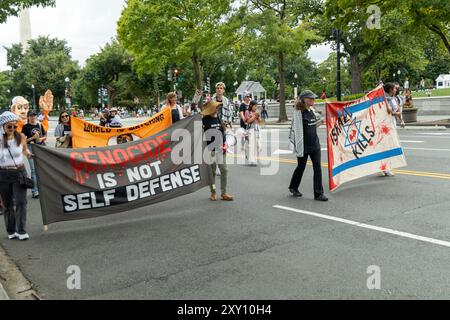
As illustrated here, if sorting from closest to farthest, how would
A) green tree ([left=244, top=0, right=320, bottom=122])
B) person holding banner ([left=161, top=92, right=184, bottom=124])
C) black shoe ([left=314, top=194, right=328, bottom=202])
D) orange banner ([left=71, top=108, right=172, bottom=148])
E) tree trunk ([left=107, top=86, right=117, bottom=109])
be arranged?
1. black shoe ([left=314, top=194, right=328, bottom=202])
2. orange banner ([left=71, top=108, right=172, bottom=148])
3. person holding banner ([left=161, top=92, right=184, bottom=124])
4. green tree ([left=244, top=0, right=320, bottom=122])
5. tree trunk ([left=107, top=86, right=117, bottom=109])

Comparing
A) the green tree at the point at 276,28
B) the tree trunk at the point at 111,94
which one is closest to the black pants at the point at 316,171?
the green tree at the point at 276,28

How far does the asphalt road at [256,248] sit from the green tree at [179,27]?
79.6 feet

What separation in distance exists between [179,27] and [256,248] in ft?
94.6

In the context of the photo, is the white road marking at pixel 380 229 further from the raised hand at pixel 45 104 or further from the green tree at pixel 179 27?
the green tree at pixel 179 27

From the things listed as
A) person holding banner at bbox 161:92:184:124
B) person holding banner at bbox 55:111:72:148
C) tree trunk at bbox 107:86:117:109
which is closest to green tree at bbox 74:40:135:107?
tree trunk at bbox 107:86:117:109

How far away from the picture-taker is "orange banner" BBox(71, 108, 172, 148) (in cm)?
808

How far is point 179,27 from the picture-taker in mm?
31797

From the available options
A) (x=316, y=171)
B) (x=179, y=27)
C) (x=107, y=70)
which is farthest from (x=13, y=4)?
(x=107, y=70)

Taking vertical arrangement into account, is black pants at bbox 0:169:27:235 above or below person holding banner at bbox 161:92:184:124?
below

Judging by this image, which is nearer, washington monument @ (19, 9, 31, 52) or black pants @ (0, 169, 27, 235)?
black pants @ (0, 169, 27, 235)

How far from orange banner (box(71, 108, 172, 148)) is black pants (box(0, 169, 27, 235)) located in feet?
6.91

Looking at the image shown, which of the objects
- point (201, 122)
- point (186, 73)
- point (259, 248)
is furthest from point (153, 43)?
point (186, 73)

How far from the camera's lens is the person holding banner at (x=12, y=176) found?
608 centimetres

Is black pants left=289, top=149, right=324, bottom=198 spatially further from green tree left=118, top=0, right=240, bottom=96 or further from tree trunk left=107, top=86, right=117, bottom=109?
tree trunk left=107, top=86, right=117, bottom=109
